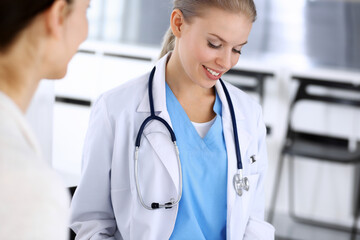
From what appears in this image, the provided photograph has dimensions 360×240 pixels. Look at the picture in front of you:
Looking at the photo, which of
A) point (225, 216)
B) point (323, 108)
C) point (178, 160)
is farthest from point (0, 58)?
point (323, 108)

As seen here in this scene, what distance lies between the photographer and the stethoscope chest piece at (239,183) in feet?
4.09

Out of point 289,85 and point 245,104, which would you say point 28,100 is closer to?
point 245,104

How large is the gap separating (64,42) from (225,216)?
754mm

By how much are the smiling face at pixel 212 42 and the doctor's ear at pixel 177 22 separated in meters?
0.04

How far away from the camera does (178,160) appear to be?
122cm

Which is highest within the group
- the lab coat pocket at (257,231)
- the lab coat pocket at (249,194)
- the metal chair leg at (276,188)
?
the lab coat pocket at (249,194)

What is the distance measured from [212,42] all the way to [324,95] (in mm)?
2092

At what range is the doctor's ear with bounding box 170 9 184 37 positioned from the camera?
1298mm

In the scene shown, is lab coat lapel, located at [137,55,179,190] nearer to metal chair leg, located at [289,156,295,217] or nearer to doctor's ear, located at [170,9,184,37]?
doctor's ear, located at [170,9,184,37]

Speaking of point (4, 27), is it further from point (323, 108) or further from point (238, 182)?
point (323, 108)

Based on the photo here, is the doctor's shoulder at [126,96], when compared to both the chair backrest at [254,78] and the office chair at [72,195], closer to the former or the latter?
the office chair at [72,195]

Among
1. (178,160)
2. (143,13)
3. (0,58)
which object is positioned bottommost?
(178,160)

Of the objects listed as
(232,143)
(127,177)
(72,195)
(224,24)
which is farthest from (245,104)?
(72,195)

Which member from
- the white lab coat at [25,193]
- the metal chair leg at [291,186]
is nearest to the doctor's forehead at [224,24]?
the white lab coat at [25,193]
